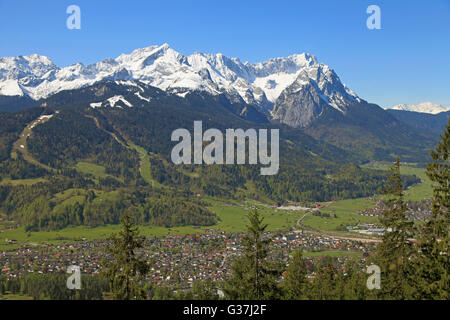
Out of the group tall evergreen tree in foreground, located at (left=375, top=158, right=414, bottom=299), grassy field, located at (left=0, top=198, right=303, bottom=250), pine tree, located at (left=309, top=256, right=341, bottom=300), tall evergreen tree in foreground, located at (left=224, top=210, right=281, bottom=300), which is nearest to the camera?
tall evergreen tree in foreground, located at (left=224, top=210, right=281, bottom=300)

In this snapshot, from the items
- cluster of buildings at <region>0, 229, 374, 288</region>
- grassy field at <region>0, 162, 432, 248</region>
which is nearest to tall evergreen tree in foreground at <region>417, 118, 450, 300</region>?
cluster of buildings at <region>0, 229, 374, 288</region>

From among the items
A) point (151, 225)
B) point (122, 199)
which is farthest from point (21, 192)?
point (151, 225)

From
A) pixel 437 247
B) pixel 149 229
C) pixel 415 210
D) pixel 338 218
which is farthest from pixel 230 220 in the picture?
pixel 437 247

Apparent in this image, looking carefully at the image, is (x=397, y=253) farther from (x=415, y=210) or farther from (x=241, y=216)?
(x=415, y=210)

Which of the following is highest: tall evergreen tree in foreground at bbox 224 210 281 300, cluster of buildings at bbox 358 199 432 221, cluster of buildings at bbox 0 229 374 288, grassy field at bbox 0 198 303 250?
tall evergreen tree in foreground at bbox 224 210 281 300

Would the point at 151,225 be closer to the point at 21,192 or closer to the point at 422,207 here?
the point at 21,192

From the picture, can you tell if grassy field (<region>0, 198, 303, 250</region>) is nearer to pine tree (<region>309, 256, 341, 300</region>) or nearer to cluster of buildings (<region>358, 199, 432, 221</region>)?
cluster of buildings (<region>358, 199, 432, 221</region>)

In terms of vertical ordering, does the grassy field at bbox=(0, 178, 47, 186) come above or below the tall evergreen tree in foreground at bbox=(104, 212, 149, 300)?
above
